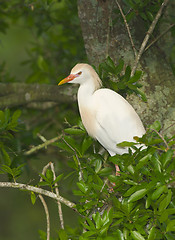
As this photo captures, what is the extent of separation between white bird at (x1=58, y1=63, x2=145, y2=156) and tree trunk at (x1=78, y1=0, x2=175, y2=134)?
189 mm

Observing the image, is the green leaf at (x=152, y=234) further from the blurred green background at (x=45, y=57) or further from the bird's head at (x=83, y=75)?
the blurred green background at (x=45, y=57)

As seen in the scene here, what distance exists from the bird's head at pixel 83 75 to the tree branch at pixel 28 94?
0.49 meters

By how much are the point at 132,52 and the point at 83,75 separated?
0.36 metres

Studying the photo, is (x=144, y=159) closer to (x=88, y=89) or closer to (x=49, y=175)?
(x=49, y=175)

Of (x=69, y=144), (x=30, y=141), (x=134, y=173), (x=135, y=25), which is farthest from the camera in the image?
(x=30, y=141)

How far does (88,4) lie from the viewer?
211 centimetres

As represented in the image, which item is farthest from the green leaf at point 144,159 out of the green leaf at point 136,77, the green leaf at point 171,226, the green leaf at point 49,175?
the green leaf at point 136,77

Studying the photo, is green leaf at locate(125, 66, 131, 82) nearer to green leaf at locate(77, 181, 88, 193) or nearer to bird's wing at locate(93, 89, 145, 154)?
bird's wing at locate(93, 89, 145, 154)

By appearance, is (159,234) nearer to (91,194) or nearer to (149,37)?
(91,194)

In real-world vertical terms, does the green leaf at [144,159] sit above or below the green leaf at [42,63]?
above

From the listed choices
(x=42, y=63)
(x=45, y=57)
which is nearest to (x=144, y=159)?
(x=42, y=63)

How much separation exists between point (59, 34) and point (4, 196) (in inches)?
125

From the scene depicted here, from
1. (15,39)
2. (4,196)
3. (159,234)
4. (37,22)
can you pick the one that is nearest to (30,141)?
(37,22)

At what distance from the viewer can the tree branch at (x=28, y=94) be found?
2.34 m
